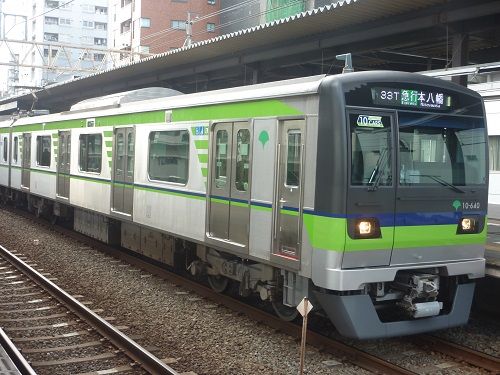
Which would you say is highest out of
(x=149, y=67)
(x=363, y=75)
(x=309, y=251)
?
(x=149, y=67)

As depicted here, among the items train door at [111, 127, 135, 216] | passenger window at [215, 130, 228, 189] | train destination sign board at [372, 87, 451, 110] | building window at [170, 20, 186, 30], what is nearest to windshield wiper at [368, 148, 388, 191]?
train destination sign board at [372, 87, 451, 110]

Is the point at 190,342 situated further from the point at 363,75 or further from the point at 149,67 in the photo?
the point at 149,67

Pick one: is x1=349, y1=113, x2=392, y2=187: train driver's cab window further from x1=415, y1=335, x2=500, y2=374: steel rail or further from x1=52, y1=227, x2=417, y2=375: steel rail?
x1=415, y1=335, x2=500, y2=374: steel rail

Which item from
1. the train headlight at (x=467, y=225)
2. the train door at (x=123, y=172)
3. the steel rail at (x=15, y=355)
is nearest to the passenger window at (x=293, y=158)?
the train headlight at (x=467, y=225)

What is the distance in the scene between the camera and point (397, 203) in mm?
6367

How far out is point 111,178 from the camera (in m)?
11.6

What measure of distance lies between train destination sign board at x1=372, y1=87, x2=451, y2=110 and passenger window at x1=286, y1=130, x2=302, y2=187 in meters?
0.91

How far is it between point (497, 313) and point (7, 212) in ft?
53.6

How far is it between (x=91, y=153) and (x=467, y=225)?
8.26m

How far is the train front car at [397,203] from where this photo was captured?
6051 mm

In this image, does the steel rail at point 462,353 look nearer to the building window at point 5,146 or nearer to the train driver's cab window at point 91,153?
the train driver's cab window at point 91,153

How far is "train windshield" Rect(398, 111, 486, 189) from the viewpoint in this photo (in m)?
6.48

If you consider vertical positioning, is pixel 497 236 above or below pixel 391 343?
above

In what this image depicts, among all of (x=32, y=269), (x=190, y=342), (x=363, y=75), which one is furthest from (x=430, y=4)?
(x=32, y=269)
